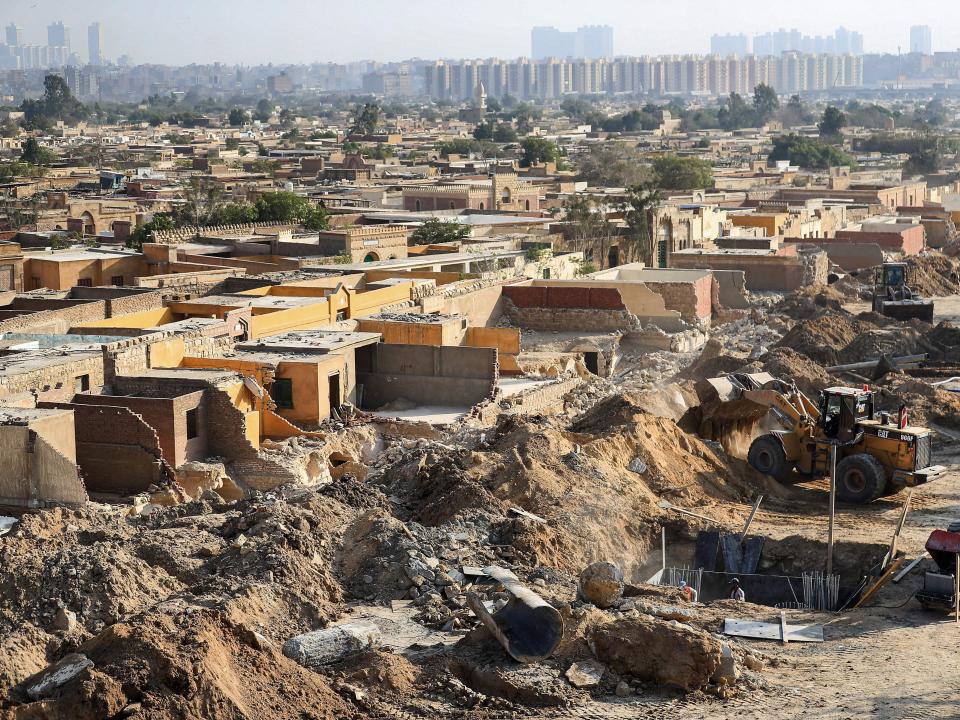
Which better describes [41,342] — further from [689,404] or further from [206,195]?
[206,195]

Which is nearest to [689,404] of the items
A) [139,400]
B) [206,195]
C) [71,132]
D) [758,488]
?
[758,488]

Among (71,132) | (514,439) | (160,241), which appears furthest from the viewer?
(71,132)

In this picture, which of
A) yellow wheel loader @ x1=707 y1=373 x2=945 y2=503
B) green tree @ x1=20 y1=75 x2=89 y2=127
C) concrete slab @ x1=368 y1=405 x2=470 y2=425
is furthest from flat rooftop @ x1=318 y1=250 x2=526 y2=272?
green tree @ x1=20 y1=75 x2=89 y2=127

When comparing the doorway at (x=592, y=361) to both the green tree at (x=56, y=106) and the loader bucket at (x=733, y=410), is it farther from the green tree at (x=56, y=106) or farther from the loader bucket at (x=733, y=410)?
the green tree at (x=56, y=106)

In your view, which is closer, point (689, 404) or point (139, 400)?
point (139, 400)

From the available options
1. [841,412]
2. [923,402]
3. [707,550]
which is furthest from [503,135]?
[707,550]

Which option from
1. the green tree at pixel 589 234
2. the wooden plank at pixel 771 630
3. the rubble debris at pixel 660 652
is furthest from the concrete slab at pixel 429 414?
the green tree at pixel 589 234

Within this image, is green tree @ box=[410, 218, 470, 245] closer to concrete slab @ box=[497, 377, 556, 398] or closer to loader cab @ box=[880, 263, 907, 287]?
loader cab @ box=[880, 263, 907, 287]

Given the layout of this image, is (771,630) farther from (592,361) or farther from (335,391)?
(592,361)
